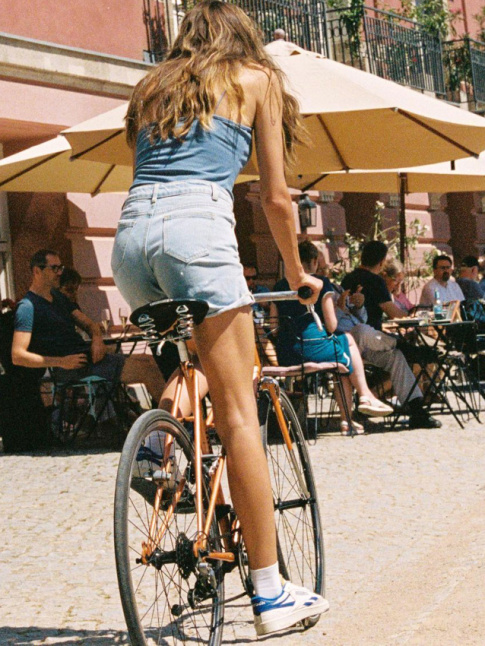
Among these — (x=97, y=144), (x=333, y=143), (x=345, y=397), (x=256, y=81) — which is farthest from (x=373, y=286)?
(x=256, y=81)

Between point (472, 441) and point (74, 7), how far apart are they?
721 cm

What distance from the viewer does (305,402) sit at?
991 centimetres

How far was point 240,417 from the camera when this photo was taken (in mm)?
3439

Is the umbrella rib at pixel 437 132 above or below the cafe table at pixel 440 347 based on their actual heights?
above

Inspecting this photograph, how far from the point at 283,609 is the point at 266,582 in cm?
10

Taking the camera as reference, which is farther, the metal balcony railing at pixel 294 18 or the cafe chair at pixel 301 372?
the metal balcony railing at pixel 294 18

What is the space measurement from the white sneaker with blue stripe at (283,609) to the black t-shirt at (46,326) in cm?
567

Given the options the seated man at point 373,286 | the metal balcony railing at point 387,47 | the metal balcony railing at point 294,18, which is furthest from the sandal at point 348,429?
the metal balcony railing at point 387,47

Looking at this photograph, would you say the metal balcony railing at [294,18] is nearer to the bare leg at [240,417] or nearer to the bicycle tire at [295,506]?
the bicycle tire at [295,506]

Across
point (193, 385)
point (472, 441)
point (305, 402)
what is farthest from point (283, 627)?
point (305, 402)

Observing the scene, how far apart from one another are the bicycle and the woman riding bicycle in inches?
4.0

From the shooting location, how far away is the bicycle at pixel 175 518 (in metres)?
3.14

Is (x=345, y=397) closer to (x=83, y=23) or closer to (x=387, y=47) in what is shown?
(x=83, y=23)

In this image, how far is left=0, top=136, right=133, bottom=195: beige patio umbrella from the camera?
1005 cm
